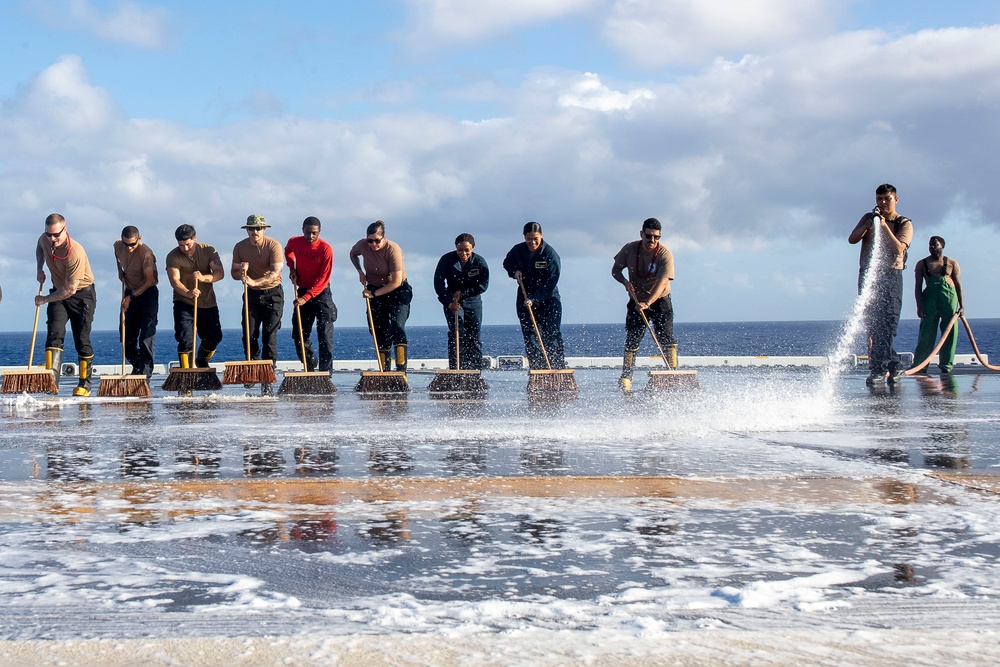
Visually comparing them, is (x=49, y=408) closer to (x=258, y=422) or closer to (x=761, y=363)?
(x=258, y=422)

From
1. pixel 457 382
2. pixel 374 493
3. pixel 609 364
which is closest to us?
pixel 374 493

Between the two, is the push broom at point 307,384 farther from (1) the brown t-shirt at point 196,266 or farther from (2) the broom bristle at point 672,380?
(2) the broom bristle at point 672,380

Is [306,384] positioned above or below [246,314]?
below

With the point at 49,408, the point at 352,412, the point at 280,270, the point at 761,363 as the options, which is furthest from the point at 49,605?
the point at 761,363

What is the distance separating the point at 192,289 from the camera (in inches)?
450

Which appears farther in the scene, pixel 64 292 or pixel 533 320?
pixel 533 320

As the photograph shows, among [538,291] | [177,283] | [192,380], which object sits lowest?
[192,380]

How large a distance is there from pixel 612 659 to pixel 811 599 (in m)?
0.65

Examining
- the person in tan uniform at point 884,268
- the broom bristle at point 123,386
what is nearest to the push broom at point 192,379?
the broom bristle at point 123,386

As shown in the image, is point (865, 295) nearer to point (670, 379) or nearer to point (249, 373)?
point (670, 379)

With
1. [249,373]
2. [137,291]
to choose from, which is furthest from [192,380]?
[137,291]

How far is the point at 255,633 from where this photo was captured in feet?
7.45

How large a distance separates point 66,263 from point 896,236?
8.61m

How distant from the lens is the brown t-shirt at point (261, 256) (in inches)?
456
